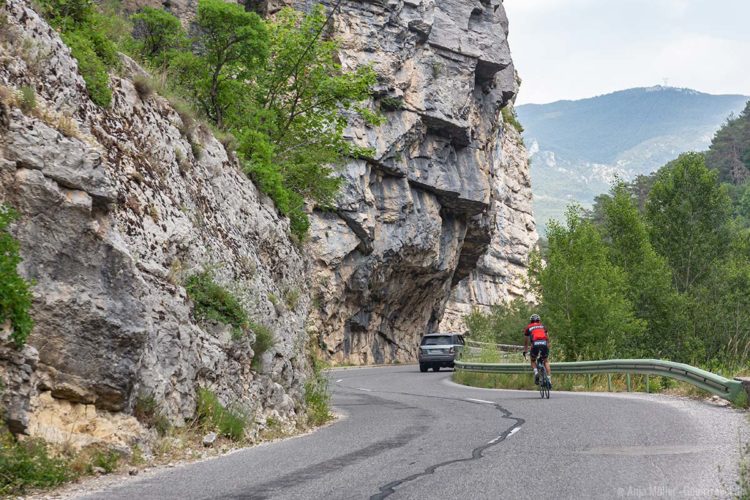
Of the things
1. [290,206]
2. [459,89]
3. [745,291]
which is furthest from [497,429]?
[459,89]

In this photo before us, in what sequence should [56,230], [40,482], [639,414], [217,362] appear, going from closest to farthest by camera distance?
[40,482] < [56,230] < [217,362] < [639,414]

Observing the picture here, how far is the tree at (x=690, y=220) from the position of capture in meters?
46.4

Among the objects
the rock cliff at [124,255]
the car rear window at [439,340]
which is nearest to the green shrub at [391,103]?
the car rear window at [439,340]

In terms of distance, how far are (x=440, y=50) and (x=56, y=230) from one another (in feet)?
163

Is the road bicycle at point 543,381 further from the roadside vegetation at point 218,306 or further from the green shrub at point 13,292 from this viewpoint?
the green shrub at point 13,292

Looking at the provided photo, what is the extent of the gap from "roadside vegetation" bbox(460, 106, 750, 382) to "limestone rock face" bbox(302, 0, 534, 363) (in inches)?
507

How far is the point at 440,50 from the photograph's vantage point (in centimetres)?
5588

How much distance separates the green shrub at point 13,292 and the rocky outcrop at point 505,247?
7244 cm

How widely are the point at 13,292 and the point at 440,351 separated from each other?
105ft

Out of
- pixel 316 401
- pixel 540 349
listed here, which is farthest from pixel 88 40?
pixel 540 349

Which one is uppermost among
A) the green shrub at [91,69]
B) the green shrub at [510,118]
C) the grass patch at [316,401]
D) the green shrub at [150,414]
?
the green shrub at [510,118]

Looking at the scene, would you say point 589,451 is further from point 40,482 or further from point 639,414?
point 40,482

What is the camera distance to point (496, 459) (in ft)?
→ 28.5

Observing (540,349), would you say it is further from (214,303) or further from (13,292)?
(13,292)
